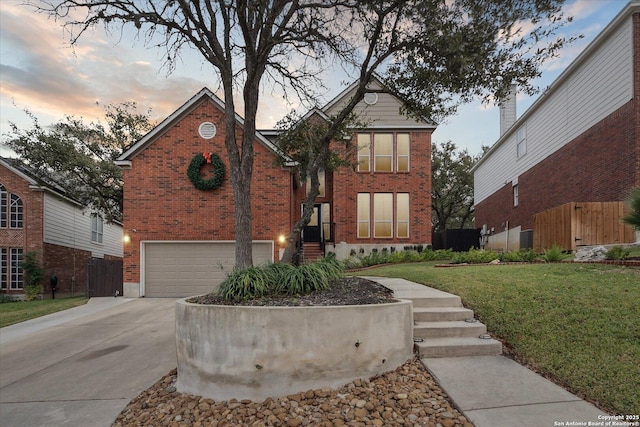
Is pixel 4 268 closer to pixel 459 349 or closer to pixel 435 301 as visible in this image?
pixel 435 301

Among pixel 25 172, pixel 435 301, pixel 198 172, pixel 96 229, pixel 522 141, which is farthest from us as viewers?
pixel 96 229

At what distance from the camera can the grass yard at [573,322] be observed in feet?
10.8

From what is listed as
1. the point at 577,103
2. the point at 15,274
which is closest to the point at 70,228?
the point at 15,274

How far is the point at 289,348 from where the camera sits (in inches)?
148

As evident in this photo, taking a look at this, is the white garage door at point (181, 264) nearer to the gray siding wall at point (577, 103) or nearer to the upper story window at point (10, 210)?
the upper story window at point (10, 210)

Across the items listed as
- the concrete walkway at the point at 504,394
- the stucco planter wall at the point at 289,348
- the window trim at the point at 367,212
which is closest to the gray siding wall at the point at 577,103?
the window trim at the point at 367,212

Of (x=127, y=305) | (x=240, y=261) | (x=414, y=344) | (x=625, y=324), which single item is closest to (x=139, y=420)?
(x=240, y=261)

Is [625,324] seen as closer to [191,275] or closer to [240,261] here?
[240,261]

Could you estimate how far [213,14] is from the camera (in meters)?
6.45

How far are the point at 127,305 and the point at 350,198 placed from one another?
10315 mm

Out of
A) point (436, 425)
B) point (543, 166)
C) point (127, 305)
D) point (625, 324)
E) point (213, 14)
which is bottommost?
point (127, 305)

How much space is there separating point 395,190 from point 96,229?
20268mm

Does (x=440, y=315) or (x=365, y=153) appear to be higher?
(x=365, y=153)

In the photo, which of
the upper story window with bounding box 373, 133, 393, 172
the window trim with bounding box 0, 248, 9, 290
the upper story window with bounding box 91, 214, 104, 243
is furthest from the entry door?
the upper story window with bounding box 91, 214, 104, 243
